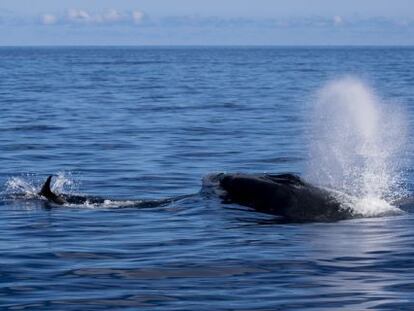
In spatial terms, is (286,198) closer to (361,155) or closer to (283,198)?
(283,198)

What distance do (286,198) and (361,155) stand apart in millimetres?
12972

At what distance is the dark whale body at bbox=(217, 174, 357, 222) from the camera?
18062mm

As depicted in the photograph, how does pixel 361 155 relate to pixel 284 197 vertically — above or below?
below

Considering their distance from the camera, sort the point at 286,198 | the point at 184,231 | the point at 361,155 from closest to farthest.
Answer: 1. the point at 184,231
2. the point at 286,198
3. the point at 361,155

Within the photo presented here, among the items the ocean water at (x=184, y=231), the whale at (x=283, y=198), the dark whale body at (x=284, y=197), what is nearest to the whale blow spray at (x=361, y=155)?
the ocean water at (x=184, y=231)

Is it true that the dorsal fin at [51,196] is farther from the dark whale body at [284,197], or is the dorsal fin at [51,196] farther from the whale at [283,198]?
the dark whale body at [284,197]

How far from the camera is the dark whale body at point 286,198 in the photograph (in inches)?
711

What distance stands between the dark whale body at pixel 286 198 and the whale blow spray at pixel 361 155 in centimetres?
58

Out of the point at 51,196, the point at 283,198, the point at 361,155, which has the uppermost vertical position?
the point at 283,198

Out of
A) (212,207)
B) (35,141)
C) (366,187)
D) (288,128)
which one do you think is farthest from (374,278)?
(288,128)

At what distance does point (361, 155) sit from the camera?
3092 centimetres

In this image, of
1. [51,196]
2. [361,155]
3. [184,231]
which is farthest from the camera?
[361,155]

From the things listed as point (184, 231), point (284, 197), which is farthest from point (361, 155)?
point (184, 231)

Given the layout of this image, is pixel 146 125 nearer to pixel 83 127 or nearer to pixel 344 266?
pixel 83 127
